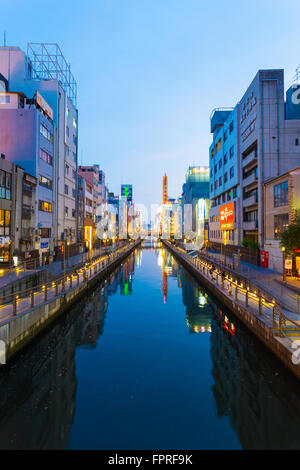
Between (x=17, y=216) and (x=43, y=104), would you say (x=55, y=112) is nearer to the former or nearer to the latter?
(x=43, y=104)

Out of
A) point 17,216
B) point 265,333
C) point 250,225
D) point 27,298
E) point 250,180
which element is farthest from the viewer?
point 250,225

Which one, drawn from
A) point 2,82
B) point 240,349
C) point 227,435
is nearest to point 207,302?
point 240,349

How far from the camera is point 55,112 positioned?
45469 millimetres

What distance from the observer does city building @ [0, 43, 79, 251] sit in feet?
142

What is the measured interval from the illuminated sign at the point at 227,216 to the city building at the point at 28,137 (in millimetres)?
38090

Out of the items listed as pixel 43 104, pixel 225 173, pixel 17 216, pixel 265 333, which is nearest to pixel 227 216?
pixel 225 173

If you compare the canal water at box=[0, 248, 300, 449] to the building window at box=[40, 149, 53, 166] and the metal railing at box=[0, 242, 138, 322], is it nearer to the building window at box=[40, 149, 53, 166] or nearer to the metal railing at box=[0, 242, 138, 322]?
the metal railing at box=[0, 242, 138, 322]

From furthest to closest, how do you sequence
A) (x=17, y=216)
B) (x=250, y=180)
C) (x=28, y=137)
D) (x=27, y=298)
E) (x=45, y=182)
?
1. (x=250, y=180)
2. (x=45, y=182)
3. (x=28, y=137)
4. (x=17, y=216)
5. (x=27, y=298)

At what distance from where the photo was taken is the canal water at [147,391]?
8844mm

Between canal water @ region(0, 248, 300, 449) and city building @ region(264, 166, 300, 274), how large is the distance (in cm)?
1590

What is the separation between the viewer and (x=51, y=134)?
142 ft

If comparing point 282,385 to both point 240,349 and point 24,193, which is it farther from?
point 24,193

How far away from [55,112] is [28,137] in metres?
11.7
